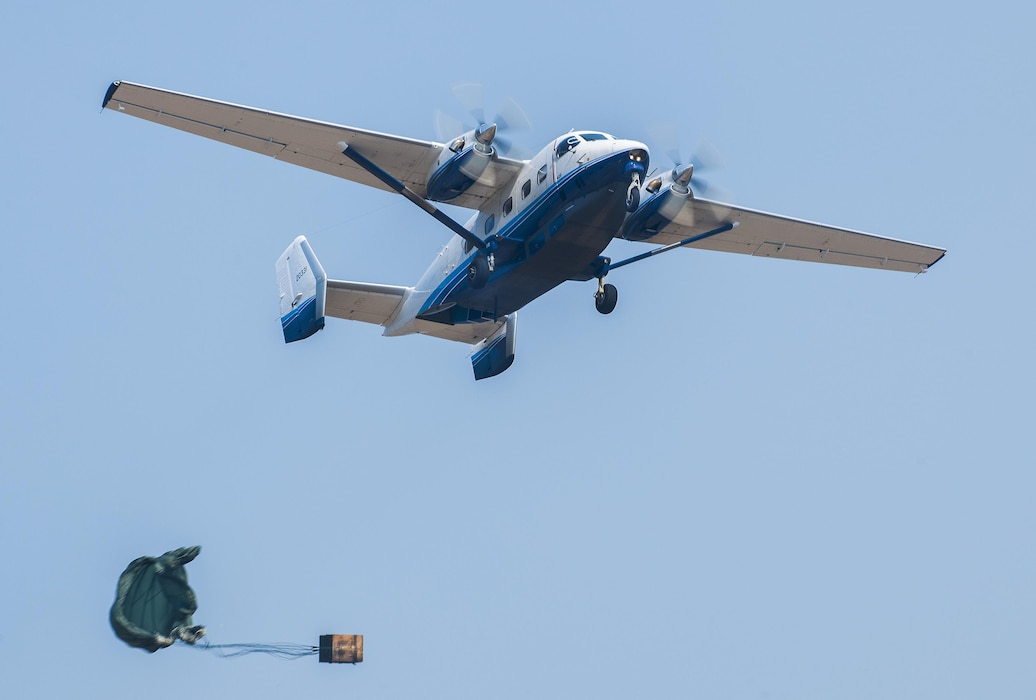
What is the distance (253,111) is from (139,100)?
1960 mm

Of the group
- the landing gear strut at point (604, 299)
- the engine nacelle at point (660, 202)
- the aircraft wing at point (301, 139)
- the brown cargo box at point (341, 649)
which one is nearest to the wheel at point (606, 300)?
the landing gear strut at point (604, 299)

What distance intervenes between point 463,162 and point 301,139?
3.06m

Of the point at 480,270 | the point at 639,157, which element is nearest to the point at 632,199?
the point at 639,157

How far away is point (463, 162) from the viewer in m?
23.5

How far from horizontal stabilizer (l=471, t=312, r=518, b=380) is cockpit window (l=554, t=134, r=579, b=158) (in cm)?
541

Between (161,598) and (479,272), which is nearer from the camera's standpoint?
(161,598)

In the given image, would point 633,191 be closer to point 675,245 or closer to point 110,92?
point 675,245

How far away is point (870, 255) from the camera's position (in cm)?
2886

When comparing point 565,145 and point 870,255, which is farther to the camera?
point 870,255

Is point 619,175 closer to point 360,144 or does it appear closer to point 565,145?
point 565,145

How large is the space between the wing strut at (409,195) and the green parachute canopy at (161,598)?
7.19 metres

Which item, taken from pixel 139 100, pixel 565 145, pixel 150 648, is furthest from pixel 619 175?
Result: pixel 150 648

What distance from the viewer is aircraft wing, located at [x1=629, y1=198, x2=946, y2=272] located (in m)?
27.3

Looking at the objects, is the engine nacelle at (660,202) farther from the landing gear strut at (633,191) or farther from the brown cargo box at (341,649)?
the brown cargo box at (341,649)
